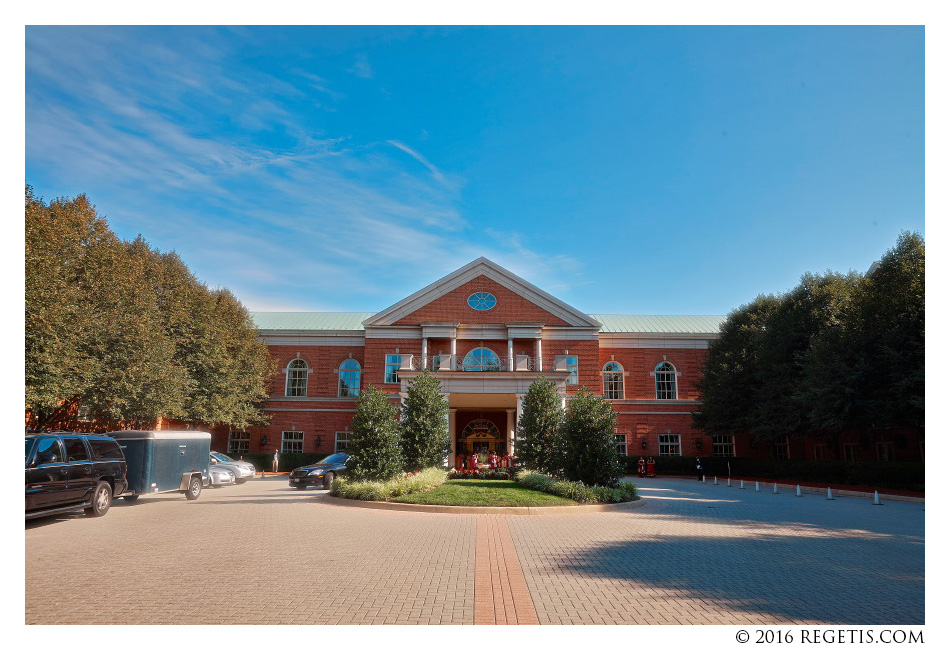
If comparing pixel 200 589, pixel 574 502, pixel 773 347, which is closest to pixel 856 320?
pixel 773 347

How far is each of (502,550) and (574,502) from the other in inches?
286

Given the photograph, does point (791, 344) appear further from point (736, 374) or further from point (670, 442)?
point (670, 442)

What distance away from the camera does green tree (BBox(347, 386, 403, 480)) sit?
19.7m

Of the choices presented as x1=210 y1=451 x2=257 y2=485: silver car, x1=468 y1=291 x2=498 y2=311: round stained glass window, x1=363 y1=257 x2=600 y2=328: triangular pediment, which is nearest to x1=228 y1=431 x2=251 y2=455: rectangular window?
x1=210 y1=451 x2=257 y2=485: silver car

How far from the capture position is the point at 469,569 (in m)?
8.33

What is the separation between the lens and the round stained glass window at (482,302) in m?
38.9

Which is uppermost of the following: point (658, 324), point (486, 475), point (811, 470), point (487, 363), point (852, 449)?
A: point (658, 324)

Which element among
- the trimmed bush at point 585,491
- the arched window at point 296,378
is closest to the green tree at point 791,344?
the trimmed bush at point 585,491

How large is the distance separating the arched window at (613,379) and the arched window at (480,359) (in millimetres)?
8195

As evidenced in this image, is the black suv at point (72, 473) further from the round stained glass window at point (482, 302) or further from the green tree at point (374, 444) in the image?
the round stained glass window at point (482, 302)

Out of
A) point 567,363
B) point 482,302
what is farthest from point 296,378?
point 567,363

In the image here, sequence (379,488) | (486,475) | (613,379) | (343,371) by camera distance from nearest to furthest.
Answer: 1. (379,488)
2. (486,475)
3. (613,379)
4. (343,371)

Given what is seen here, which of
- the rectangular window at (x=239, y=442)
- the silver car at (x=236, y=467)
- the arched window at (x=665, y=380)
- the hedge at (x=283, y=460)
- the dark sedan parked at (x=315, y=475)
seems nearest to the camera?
the dark sedan parked at (x=315, y=475)

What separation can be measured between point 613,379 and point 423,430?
69.3 feet
